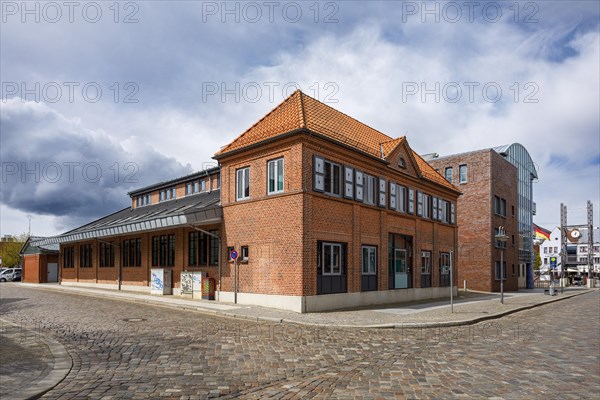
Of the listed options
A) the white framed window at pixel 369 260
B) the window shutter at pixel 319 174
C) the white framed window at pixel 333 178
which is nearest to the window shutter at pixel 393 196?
the white framed window at pixel 369 260

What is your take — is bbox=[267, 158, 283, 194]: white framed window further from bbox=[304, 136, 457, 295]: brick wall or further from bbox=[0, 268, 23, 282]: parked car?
bbox=[0, 268, 23, 282]: parked car

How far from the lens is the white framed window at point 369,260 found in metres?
22.4

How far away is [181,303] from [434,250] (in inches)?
647

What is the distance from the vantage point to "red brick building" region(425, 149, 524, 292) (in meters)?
39.6

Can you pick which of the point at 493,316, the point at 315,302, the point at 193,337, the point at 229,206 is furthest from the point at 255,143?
the point at 493,316

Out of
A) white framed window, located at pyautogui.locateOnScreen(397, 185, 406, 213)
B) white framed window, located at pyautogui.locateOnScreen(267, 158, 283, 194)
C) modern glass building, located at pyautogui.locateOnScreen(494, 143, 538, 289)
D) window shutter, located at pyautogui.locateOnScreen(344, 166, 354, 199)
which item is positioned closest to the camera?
white framed window, located at pyautogui.locateOnScreen(267, 158, 283, 194)

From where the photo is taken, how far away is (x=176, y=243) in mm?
26375

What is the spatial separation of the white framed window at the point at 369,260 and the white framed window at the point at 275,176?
213 inches

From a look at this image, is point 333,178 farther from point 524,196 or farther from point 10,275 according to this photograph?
point 10,275

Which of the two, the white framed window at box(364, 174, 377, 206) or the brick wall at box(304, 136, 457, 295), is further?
the white framed window at box(364, 174, 377, 206)

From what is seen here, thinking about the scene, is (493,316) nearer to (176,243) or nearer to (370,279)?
(370,279)

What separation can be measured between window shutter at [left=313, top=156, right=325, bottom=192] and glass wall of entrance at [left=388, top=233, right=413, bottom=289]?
7045 millimetres

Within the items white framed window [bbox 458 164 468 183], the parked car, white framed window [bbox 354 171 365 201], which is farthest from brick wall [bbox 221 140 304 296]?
the parked car

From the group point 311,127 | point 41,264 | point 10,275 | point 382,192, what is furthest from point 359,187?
point 10,275
